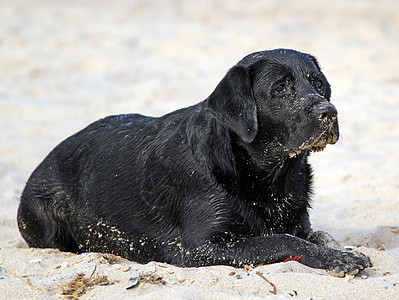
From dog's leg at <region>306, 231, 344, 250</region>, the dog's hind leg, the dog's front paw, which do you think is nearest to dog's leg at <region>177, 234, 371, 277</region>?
the dog's front paw

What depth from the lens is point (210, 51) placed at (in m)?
12.7

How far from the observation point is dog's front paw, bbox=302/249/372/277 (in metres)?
4.14

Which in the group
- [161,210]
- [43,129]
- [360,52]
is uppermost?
[360,52]

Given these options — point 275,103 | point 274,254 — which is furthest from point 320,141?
point 274,254

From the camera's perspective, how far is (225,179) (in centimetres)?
464

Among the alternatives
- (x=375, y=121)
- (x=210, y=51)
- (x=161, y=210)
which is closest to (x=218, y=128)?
(x=161, y=210)

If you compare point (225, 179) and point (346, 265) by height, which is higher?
point (225, 179)

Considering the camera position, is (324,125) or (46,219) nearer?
(324,125)

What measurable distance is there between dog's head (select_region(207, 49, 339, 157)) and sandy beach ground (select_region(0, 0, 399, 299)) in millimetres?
949

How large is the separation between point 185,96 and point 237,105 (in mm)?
6338

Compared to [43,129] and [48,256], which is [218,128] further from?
[43,129]

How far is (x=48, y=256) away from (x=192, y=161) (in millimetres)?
1469

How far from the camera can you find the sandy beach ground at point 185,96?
13.0 feet

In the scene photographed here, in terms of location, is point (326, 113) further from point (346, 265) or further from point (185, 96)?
point (185, 96)
